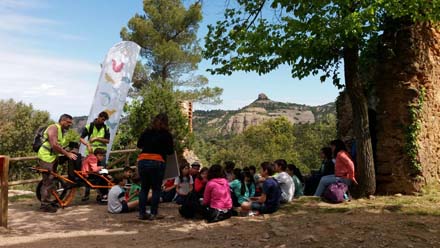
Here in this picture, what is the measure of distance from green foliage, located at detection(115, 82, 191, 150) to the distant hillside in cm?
6626

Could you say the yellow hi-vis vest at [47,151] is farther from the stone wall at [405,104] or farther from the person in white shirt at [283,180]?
the stone wall at [405,104]

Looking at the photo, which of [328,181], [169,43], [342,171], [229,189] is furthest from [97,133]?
[169,43]

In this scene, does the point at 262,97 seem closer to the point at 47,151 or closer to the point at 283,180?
the point at 283,180

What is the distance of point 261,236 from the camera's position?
536cm

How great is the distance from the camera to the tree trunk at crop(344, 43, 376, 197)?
7.62 metres

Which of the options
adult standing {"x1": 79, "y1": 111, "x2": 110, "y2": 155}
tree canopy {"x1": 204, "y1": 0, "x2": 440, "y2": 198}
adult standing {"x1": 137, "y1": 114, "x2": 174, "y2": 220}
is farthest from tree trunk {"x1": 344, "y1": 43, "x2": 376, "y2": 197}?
adult standing {"x1": 79, "y1": 111, "x2": 110, "y2": 155}

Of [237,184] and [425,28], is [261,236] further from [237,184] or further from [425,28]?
[425,28]

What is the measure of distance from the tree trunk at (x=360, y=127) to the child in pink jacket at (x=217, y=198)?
2.86 meters

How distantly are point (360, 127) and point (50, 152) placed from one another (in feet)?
18.3

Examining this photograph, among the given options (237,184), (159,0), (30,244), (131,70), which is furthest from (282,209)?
(159,0)

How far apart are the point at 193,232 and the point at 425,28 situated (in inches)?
243

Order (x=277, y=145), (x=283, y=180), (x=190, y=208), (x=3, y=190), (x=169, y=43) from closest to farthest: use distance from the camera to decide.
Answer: (x=3, y=190)
(x=190, y=208)
(x=283, y=180)
(x=169, y=43)
(x=277, y=145)

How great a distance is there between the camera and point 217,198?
6.20 meters

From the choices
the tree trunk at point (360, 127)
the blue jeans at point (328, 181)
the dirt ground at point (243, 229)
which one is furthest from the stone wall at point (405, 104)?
the dirt ground at point (243, 229)
